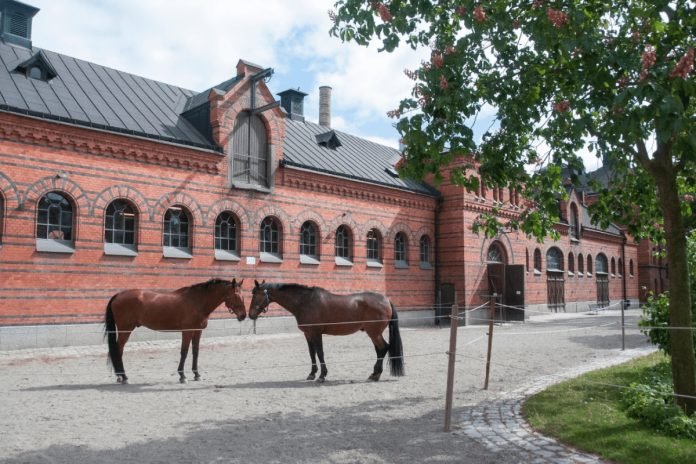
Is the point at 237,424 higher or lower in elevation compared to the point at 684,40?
lower

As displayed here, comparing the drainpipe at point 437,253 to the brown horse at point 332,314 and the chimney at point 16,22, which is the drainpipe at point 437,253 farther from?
the chimney at point 16,22

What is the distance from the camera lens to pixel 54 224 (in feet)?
48.0

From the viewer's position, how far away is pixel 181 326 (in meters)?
9.55

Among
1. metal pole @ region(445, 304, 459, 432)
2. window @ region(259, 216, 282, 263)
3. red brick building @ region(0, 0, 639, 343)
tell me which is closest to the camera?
metal pole @ region(445, 304, 459, 432)

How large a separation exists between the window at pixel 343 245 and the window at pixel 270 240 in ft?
9.91

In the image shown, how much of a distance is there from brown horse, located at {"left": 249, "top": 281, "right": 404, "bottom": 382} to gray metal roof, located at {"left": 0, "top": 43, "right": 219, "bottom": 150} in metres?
8.83

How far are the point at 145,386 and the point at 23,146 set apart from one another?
27.9ft

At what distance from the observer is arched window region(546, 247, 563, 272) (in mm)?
32431

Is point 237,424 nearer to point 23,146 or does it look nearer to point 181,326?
point 181,326

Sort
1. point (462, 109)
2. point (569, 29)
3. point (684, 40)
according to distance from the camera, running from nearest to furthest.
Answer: point (569, 29) → point (684, 40) → point (462, 109)

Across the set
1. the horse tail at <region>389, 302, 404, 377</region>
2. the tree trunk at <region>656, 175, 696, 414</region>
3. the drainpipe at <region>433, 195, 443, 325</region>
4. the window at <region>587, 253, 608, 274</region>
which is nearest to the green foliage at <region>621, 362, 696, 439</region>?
the tree trunk at <region>656, 175, 696, 414</region>

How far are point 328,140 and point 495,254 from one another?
33.7 ft

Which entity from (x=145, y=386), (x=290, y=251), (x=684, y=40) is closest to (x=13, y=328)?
(x=145, y=386)

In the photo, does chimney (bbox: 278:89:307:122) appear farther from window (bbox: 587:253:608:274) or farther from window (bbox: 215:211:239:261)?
window (bbox: 587:253:608:274)
